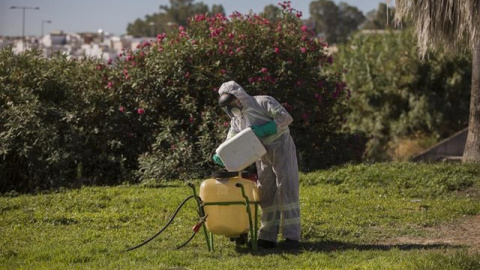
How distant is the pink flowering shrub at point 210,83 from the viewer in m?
14.4

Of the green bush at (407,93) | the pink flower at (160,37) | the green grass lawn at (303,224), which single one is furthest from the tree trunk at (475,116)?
the green bush at (407,93)

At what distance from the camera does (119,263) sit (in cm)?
844

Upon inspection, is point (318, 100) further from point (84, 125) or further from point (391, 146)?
point (391, 146)

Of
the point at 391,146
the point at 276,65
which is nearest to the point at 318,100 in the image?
the point at 276,65

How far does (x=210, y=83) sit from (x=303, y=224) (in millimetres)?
5025

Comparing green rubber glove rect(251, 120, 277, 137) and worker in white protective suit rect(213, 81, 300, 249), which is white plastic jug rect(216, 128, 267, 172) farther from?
worker in white protective suit rect(213, 81, 300, 249)

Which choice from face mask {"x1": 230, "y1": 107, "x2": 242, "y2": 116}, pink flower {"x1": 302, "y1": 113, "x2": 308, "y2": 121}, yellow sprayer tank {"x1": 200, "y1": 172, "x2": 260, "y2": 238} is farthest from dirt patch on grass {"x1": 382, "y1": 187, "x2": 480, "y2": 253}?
pink flower {"x1": 302, "y1": 113, "x2": 308, "y2": 121}

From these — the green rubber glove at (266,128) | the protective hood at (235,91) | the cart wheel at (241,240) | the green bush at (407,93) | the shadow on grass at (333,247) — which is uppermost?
the green bush at (407,93)

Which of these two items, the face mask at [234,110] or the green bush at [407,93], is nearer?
the face mask at [234,110]

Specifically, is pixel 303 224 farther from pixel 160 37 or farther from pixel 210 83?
pixel 160 37

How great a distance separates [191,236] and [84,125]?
611 cm

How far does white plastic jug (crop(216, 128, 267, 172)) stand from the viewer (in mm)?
8570

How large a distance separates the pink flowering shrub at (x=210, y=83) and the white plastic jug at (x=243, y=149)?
5.39 metres

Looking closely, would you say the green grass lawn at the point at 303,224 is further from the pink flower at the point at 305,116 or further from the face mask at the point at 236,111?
the pink flower at the point at 305,116
